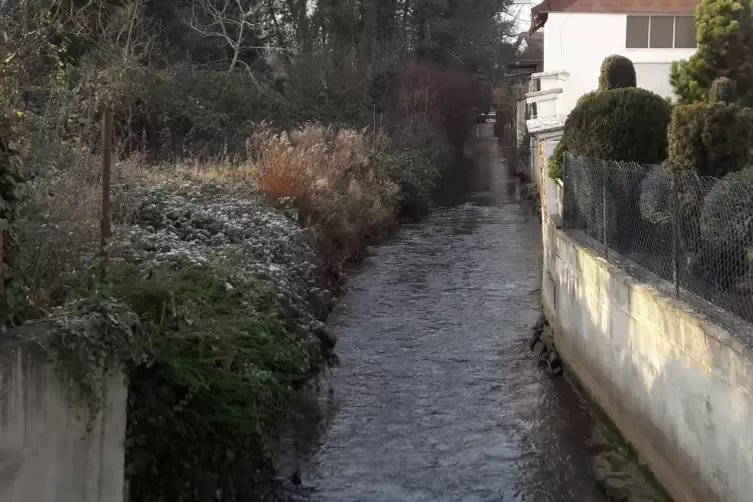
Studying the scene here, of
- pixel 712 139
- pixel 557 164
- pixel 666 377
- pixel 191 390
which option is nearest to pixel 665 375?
pixel 666 377

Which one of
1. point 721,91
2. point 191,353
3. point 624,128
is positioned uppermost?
point 721,91

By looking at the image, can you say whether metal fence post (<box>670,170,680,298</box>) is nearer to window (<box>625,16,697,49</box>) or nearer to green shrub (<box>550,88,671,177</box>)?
green shrub (<box>550,88,671,177</box>)

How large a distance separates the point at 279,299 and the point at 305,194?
6.69 m

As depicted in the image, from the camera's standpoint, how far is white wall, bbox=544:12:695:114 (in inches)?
967

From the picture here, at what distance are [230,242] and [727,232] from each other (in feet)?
18.9

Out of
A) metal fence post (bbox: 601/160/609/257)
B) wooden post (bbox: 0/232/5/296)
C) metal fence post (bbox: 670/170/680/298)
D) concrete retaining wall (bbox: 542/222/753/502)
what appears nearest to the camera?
wooden post (bbox: 0/232/5/296)

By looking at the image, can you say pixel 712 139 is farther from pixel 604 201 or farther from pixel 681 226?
pixel 681 226

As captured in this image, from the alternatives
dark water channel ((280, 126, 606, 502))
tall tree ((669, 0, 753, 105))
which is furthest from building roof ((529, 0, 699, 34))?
dark water channel ((280, 126, 606, 502))

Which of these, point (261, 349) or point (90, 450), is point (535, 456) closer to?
point (261, 349)

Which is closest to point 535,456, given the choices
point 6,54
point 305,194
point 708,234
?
point 708,234

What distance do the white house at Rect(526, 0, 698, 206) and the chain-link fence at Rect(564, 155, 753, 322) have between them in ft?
50.4

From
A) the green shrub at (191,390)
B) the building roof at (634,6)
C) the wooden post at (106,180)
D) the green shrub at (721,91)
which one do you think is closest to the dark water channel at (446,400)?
the green shrub at (191,390)

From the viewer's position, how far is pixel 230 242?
9.62m

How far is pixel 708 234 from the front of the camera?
627 centimetres
